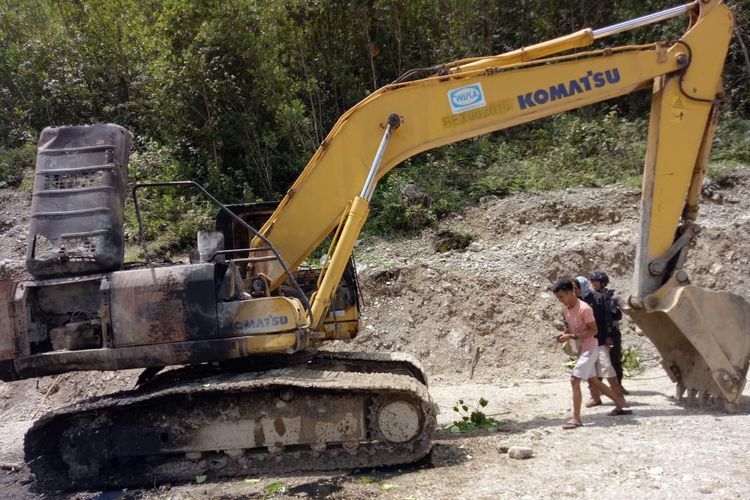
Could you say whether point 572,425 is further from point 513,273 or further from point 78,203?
point 78,203

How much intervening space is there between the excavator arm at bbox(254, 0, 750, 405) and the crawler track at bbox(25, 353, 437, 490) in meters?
1.27

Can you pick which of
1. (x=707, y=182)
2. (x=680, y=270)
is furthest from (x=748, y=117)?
(x=680, y=270)

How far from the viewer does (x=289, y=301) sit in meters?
5.85

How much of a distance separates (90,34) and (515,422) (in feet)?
54.2

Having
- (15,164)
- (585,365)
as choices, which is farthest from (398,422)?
(15,164)

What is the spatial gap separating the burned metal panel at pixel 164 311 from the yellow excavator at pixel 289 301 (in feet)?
0.04

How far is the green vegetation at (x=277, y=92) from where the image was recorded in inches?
541

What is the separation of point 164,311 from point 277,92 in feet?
32.2

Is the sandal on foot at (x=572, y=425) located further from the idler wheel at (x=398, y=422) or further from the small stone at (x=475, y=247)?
the small stone at (x=475, y=247)

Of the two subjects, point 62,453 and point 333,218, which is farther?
point 333,218

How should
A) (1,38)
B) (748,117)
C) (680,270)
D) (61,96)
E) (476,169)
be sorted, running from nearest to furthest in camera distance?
(680,270), (476,169), (748,117), (61,96), (1,38)

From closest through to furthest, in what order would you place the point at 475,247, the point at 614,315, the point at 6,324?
the point at 6,324
the point at 614,315
the point at 475,247

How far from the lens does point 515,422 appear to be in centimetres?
682

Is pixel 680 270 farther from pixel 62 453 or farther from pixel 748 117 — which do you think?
pixel 748 117
